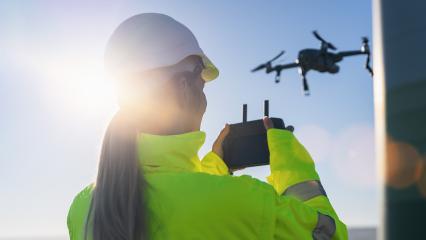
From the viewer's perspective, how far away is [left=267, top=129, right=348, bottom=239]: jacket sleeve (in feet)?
7.23

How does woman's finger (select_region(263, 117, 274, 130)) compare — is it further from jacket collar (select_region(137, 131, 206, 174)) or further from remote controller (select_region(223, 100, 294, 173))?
jacket collar (select_region(137, 131, 206, 174))

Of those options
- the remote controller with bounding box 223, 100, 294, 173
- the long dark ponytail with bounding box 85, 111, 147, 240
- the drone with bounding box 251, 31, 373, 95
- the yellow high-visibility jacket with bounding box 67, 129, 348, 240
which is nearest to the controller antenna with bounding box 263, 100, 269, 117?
the remote controller with bounding box 223, 100, 294, 173

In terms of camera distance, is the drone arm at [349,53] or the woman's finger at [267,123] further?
the drone arm at [349,53]

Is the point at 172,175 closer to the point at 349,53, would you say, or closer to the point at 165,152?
the point at 165,152

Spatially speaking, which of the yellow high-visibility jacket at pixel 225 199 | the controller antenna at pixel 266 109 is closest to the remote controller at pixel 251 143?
the controller antenna at pixel 266 109

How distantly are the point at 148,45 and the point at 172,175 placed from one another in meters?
0.70

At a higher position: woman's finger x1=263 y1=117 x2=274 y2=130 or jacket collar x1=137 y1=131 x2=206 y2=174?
woman's finger x1=263 y1=117 x2=274 y2=130

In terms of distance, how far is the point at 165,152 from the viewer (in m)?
2.41

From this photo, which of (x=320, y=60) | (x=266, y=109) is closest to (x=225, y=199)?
(x=266, y=109)

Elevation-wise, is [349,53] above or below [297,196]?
above

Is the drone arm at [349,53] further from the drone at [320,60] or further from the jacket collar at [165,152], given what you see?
the jacket collar at [165,152]

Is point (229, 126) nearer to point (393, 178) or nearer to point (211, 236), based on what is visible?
point (211, 236)

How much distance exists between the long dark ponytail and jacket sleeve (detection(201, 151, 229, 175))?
1.98ft

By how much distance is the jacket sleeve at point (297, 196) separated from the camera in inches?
86.7
